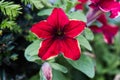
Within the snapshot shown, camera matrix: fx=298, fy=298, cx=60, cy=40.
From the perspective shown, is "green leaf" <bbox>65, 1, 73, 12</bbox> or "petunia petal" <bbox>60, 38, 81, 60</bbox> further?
"green leaf" <bbox>65, 1, 73, 12</bbox>

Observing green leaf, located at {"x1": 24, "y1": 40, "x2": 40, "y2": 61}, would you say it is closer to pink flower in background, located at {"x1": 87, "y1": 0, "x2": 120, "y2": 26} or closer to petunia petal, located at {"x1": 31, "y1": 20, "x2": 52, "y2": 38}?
petunia petal, located at {"x1": 31, "y1": 20, "x2": 52, "y2": 38}

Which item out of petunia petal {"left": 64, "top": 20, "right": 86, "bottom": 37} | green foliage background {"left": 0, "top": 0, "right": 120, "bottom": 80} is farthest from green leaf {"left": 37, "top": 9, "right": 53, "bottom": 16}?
petunia petal {"left": 64, "top": 20, "right": 86, "bottom": 37}

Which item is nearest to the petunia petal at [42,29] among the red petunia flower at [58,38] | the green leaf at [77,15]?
the red petunia flower at [58,38]

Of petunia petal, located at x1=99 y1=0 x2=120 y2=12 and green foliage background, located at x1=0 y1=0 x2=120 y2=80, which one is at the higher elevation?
petunia petal, located at x1=99 y1=0 x2=120 y2=12

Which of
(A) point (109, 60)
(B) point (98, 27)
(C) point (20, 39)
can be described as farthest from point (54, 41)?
(A) point (109, 60)

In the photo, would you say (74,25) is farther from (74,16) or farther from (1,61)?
(1,61)

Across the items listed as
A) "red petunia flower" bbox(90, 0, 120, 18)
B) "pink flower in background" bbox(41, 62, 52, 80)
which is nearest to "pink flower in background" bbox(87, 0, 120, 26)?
"red petunia flower" bbox(90, 0, 120, 18)

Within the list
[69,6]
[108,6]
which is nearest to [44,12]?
[69,6]

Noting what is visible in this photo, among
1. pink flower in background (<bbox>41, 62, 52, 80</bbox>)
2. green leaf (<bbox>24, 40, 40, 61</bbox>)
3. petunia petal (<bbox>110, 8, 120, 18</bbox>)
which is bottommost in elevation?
pink flower in background (<bbox>41, 62, 52, 80</bbox>)
